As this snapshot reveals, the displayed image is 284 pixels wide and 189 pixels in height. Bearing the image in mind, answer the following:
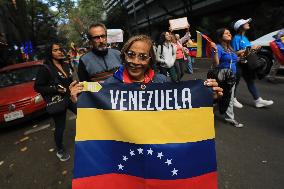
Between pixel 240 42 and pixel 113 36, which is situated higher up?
pixel 113 36

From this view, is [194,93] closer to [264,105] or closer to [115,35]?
[264,105]

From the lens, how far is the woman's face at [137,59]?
2.78 metres

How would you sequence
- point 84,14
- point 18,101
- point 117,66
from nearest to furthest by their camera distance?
point 117,66, point 18,101, point 84,14

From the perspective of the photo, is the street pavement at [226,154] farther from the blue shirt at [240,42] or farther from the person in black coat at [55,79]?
the blue shirt at [240,42]

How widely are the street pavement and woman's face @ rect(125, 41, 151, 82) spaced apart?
2069mm

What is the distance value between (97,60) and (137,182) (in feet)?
6.18

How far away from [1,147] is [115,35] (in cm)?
1731

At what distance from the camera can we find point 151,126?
2529 mm

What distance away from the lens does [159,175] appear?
2.48 meters

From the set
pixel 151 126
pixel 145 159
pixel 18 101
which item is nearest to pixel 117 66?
Answer: pixel 151 126

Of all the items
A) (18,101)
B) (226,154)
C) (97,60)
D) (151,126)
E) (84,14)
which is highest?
(84,14)

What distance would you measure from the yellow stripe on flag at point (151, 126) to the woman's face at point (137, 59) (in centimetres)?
38

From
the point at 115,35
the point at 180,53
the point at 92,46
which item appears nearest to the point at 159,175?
the point at 92,46

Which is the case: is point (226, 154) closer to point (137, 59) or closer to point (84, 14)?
point (137, 59)
